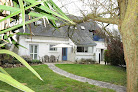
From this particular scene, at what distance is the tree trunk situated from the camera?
4.12 m

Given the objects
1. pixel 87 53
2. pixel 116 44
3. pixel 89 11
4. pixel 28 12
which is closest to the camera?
pixel 28 12

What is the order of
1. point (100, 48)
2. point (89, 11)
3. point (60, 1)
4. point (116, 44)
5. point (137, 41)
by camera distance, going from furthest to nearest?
point (100, 48), point (116, 44), point (60, 1), point (89, 11), point (137, 41)

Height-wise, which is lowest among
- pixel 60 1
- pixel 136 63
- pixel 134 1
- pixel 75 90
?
pixel 75 90

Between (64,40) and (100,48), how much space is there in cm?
692

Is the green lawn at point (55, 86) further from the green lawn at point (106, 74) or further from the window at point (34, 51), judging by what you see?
the window at point (34, 51)

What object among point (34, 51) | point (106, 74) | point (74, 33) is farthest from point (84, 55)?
point (106, 74)

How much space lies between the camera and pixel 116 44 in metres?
13.4

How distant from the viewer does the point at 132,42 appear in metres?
4.20

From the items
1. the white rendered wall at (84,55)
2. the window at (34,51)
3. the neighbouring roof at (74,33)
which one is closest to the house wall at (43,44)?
the window at (34,51)

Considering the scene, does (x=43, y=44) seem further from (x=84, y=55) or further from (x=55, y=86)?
(x=55, y=86)

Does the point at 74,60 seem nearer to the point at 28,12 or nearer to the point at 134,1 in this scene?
the point at 134,1

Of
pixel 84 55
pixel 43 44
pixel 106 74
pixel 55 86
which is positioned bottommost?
pixel 106 74

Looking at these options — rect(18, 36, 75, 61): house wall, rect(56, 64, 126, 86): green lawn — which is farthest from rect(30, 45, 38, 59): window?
rect(56, 64, 126, 86): green lawn

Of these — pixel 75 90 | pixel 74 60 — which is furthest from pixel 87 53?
pixel 75 90
